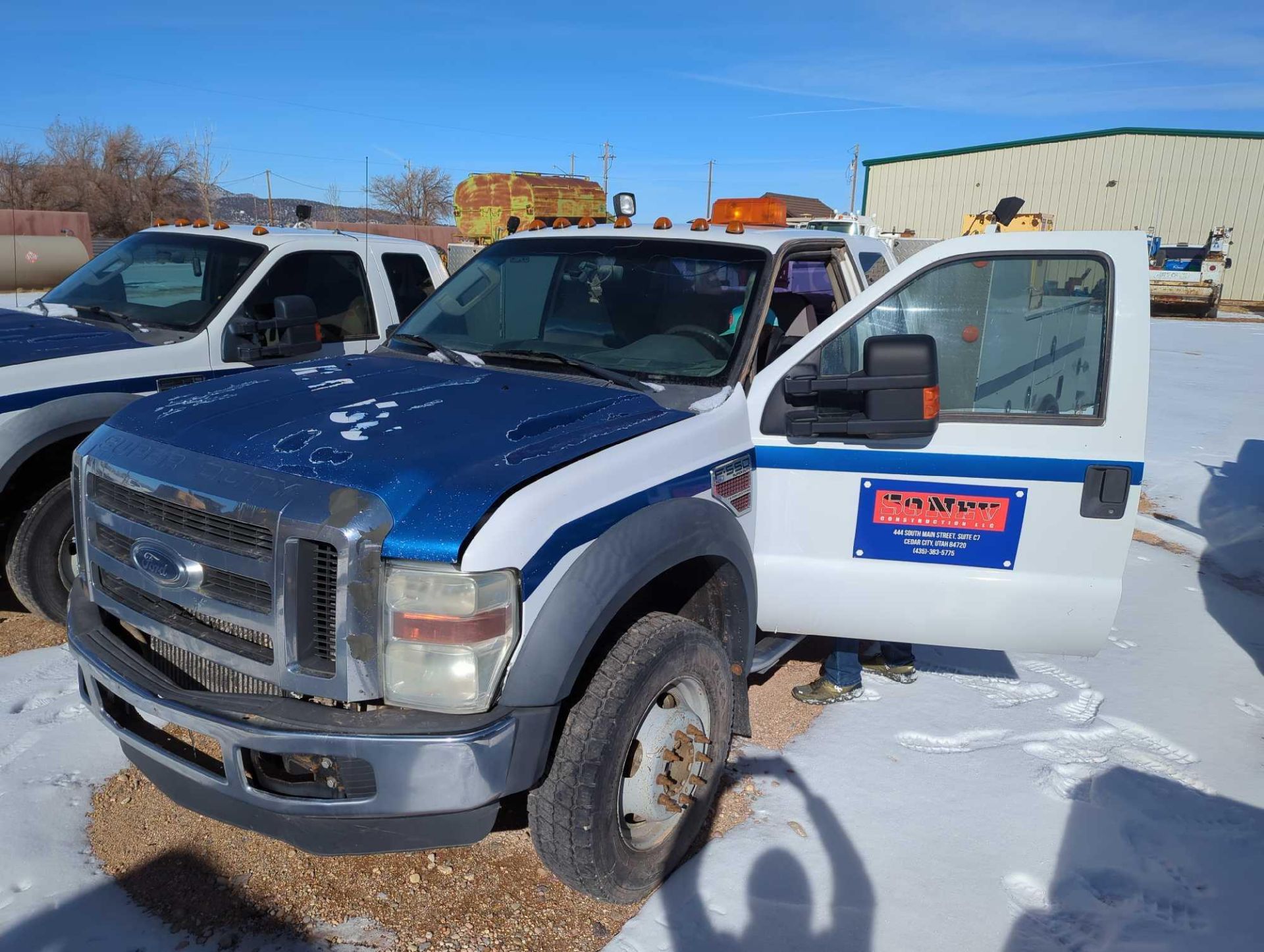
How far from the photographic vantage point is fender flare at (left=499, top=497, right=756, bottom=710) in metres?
2.17

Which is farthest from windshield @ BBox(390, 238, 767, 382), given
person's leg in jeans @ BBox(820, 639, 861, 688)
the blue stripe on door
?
person's leg in jeans @ BBox(820, 639, 861, 688)

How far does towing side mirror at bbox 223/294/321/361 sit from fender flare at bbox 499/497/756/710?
119 inches

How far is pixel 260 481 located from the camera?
7.37 feet

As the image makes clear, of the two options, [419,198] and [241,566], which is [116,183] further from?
[241,566]

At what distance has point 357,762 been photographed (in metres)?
2.16

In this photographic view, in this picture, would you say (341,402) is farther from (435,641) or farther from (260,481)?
(435,641)

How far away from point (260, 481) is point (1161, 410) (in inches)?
442

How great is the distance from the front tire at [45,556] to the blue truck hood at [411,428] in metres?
1.72

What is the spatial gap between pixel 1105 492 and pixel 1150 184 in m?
Result: 38.9

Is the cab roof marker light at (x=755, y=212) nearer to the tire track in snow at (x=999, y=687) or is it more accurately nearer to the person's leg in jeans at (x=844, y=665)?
the person's leg in jeans at (x=844, y=665)

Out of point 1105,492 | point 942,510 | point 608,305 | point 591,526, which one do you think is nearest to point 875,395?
point 942,510

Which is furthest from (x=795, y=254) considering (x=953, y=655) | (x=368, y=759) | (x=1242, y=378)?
(x=1242, y=378)

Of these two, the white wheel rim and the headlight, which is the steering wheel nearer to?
the white wheel rim

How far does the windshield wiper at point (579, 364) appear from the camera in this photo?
3113 mm
